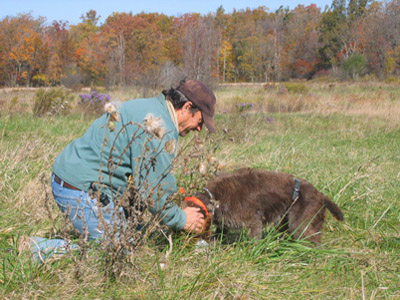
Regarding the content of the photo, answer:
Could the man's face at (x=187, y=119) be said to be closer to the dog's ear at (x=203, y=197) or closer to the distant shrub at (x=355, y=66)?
the dog's ear at (x=203, y=197)

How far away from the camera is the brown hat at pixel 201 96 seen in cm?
315

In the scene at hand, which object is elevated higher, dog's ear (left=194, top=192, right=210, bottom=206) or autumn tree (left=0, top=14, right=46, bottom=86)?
autumn tree (left=0, top=14, right=46, bottom=86)

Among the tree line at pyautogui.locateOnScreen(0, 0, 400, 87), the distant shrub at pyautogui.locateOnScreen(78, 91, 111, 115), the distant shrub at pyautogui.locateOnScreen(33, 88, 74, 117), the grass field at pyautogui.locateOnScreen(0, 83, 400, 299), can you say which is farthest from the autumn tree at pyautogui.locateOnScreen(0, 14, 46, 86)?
the tree line at pyautogui.locateOnScreen(0, 0, 400, 87)

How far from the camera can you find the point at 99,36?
56.4 m

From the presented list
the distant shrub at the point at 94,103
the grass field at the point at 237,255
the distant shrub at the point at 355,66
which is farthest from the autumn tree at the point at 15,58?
the distant shrub at the point at 355,66

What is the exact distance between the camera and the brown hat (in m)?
3.15

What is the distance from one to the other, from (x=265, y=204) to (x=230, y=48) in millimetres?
58842

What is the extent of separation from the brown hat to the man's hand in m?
0.69

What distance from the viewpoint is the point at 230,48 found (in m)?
60.7

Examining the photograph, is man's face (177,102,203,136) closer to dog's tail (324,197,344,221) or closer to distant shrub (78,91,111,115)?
dog's tail (324,197,344,221)

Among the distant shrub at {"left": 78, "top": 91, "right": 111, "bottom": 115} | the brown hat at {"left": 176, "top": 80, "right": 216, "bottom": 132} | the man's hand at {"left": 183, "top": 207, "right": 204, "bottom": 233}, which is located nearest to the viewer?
the brown hat at {"left": 176, "top": 80, "right": 216, "bottom": 132}

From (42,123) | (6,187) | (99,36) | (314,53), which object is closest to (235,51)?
(314,53)

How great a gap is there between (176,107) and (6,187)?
232 cm

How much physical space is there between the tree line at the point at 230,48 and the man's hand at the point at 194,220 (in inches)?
577
